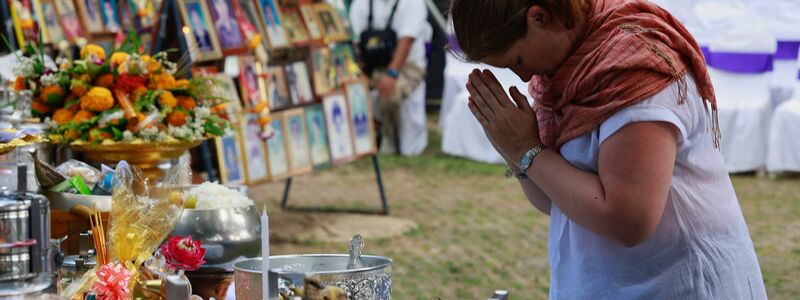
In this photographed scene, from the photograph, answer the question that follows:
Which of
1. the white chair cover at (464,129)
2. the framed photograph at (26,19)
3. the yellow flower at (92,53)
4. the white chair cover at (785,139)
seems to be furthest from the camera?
the white chair cover at (464,129)

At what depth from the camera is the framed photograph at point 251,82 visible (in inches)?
234

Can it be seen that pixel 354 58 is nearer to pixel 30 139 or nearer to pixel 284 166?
pixel 284 166

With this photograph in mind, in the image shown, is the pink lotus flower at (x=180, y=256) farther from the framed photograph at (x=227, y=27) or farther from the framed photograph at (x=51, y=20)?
the framed photograph at (x=51, y=20)

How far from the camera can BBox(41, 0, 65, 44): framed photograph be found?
6.20 meters

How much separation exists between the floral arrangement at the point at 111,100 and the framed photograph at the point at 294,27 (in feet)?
9.62

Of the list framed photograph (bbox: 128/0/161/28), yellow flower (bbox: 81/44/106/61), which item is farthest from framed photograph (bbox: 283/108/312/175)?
yellow flower (bbox: 81/44/106/61)

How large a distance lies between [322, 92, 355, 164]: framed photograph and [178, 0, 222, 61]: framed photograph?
1567 mm

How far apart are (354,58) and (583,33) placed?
5.69m

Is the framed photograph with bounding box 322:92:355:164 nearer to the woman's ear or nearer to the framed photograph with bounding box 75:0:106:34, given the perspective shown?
the framed photograph with bounding box 75:0:106:34

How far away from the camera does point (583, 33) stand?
172cm

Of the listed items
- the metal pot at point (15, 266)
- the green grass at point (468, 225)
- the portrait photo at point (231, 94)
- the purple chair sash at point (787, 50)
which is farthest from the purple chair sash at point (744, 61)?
the metal pot at point (15, 266)

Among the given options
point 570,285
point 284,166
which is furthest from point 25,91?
point 284,166

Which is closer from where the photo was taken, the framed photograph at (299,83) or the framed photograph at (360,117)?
the framed photograph at (299,83)

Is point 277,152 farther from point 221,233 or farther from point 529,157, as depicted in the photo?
point 529,157
